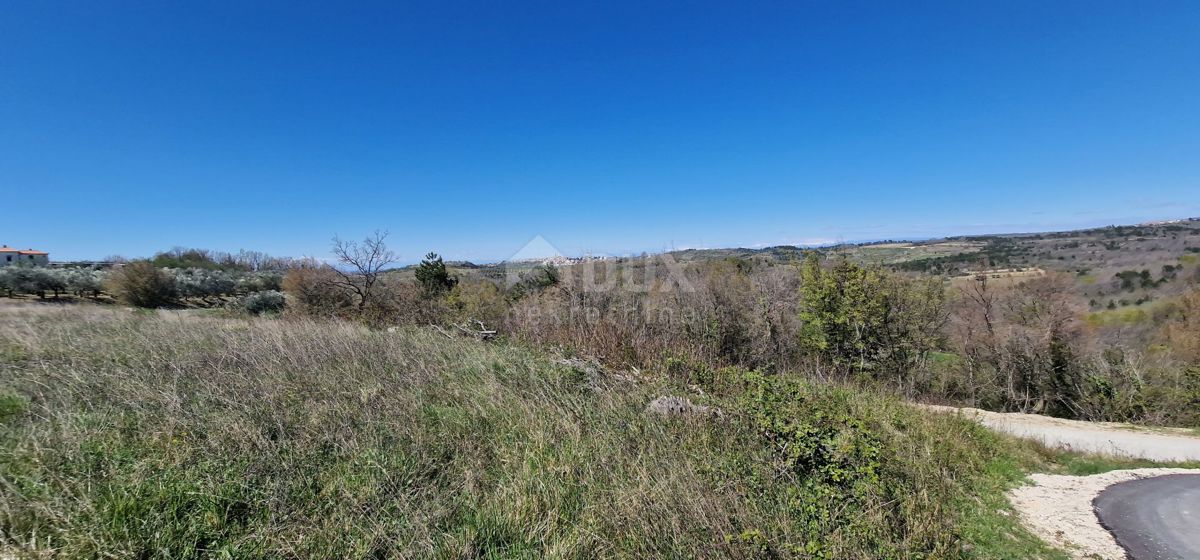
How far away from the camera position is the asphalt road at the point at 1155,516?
374 centimetres

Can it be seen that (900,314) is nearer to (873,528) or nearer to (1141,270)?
(873,528)

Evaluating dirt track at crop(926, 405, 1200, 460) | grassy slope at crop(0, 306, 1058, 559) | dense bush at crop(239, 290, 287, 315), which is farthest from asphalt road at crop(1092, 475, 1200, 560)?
dense bush at crop(239, 290, 287, 315)

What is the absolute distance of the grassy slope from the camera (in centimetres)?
234

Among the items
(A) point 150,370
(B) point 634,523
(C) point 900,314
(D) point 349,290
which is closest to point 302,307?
(D) point 349,290

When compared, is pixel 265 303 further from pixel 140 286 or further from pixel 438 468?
pixel 438 468

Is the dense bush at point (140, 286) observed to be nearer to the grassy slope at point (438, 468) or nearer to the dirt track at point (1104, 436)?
the grassy slope at point (438, 468)

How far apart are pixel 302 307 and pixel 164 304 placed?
2000 cm

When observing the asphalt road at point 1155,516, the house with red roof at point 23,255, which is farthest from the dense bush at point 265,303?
the house with red roof at point 23,255

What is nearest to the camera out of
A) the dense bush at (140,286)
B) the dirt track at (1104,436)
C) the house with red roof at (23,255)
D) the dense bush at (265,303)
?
the dirt track at (1104,436)

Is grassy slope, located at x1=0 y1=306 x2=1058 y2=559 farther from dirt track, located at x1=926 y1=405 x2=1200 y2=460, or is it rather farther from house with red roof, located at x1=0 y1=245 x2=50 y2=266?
house with red roof, located at x1=0 y1=245 x2=50 y2=266

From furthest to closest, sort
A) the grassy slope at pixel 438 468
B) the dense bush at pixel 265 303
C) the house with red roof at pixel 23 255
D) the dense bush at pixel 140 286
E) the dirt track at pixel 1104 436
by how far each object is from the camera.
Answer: the house with red roof at pixel 23 255, the dense bush at pixel 140 286, the dense bush at pixel 265 303, the dirt track at pixel 1104 436, the grassy slope at pixel 438 468

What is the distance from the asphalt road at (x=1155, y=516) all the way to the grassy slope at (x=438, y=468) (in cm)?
88

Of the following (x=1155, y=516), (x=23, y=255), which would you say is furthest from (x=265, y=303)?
(x=23, y=255)

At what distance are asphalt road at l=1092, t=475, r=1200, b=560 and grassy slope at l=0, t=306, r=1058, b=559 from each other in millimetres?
881
